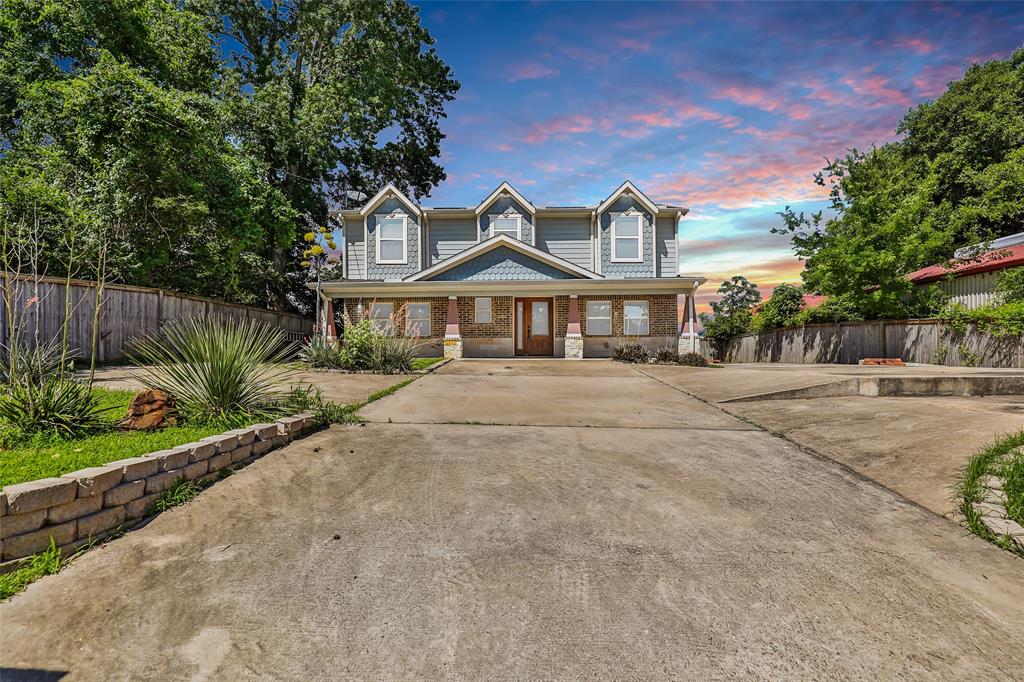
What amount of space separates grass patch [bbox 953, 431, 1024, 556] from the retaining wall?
563 centimetres

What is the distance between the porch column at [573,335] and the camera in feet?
60.7

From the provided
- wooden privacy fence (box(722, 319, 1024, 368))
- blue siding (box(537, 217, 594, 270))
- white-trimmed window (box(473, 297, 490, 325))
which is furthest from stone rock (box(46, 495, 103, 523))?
wooden privacy fence (box(722, 319, 1024, 368))

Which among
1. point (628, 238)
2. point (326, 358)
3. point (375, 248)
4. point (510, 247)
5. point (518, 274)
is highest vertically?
point (628, 238)

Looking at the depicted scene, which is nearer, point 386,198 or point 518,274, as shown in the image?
point 518,274

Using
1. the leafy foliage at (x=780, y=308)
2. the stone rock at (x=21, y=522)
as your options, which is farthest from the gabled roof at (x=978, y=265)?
the stone rock at (x=21, y=522)

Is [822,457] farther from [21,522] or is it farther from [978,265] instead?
[978,265]

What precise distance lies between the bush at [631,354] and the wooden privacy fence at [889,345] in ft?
21.9

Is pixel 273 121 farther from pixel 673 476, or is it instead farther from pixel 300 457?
pixel 673 476

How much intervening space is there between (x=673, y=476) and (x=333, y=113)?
2427 cm

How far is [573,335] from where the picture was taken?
18.6 meters

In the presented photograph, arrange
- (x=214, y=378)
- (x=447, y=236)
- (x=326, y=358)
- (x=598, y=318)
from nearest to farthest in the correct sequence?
(x=214, y=378), (x=326, y=358), (x=598, y=318), (x=447, y=236)

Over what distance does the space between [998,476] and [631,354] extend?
13.5 meters

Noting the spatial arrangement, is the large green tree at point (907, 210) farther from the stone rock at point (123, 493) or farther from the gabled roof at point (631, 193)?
the stone rock at point (123, 493)

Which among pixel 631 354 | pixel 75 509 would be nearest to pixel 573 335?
pixel 631 354
